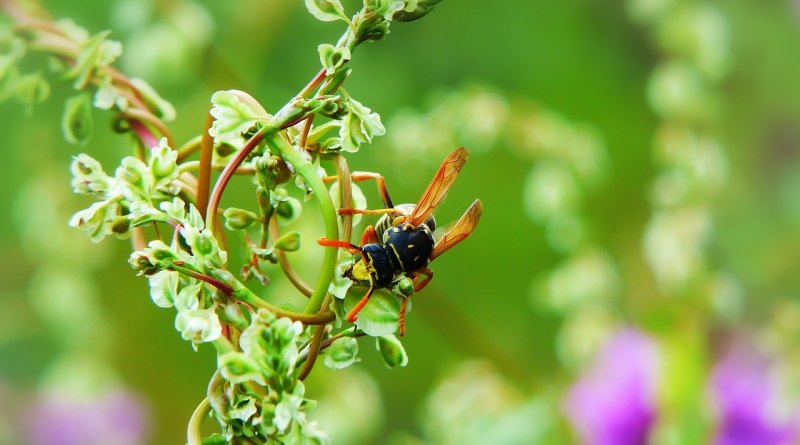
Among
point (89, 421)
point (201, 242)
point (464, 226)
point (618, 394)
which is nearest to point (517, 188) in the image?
point (618, 394)

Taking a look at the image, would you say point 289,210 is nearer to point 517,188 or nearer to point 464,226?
point 464,226

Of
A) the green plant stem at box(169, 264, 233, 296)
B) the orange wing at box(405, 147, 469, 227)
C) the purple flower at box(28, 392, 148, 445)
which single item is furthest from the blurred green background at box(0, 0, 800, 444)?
the green plant stem at box(169, 264, 233, 296)

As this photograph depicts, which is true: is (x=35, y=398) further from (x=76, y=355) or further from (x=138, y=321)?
(x=76, y=355)

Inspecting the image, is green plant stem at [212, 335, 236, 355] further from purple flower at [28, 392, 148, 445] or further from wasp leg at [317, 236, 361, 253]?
purple flower at [28, 392, 148, 445]

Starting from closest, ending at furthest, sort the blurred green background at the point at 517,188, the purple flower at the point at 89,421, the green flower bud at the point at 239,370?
the green flower bud at the point at 239,370
the blurred green background at the point at 517,188
the purple flower at the point at 89,421

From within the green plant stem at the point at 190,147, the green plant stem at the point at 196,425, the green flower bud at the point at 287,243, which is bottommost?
the green plant stem at the point at 196,425

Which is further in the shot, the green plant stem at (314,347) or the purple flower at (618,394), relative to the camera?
the purple flower at (618,394)

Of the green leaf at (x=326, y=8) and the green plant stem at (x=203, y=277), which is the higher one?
the green leaf at (x=326, y=8)

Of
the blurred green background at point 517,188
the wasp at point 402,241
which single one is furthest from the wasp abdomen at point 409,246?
the blurred green background at point 517,188

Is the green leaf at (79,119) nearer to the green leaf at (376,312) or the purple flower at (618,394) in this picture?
the green leaf at (376,312)
